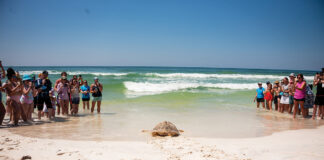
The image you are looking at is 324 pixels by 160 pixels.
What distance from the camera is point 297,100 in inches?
315

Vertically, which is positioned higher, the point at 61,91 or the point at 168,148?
the point at 61,91

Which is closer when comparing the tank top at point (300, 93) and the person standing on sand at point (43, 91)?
the person standing on sand at point (43, 91)

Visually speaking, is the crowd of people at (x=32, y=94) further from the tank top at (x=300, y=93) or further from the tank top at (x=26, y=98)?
the tank top at (x=300, y=93)

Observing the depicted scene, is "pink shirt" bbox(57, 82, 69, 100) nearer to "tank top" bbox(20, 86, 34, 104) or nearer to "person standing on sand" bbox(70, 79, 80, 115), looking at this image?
"person standing on sand" bbox(70, 79, 80, 115)

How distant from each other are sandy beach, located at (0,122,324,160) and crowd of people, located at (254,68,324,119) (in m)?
2.99

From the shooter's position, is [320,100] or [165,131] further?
[320,100]

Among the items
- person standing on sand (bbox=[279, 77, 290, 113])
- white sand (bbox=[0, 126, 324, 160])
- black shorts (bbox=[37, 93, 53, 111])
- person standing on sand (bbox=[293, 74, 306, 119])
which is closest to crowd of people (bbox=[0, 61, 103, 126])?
black shorts (bbox=[37, 93, 53, 111])

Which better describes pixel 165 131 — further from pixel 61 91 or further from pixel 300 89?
pixel 300 89

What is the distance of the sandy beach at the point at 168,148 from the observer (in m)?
3.91

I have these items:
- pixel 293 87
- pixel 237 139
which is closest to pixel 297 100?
pixel 293 87

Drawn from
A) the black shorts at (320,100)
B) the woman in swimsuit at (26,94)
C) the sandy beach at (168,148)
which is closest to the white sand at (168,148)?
the sandy beach at (168,148)

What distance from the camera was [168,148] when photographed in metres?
4.38

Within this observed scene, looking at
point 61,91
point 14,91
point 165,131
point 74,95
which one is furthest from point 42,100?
point 165,131

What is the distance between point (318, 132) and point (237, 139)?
2714 millimetres
